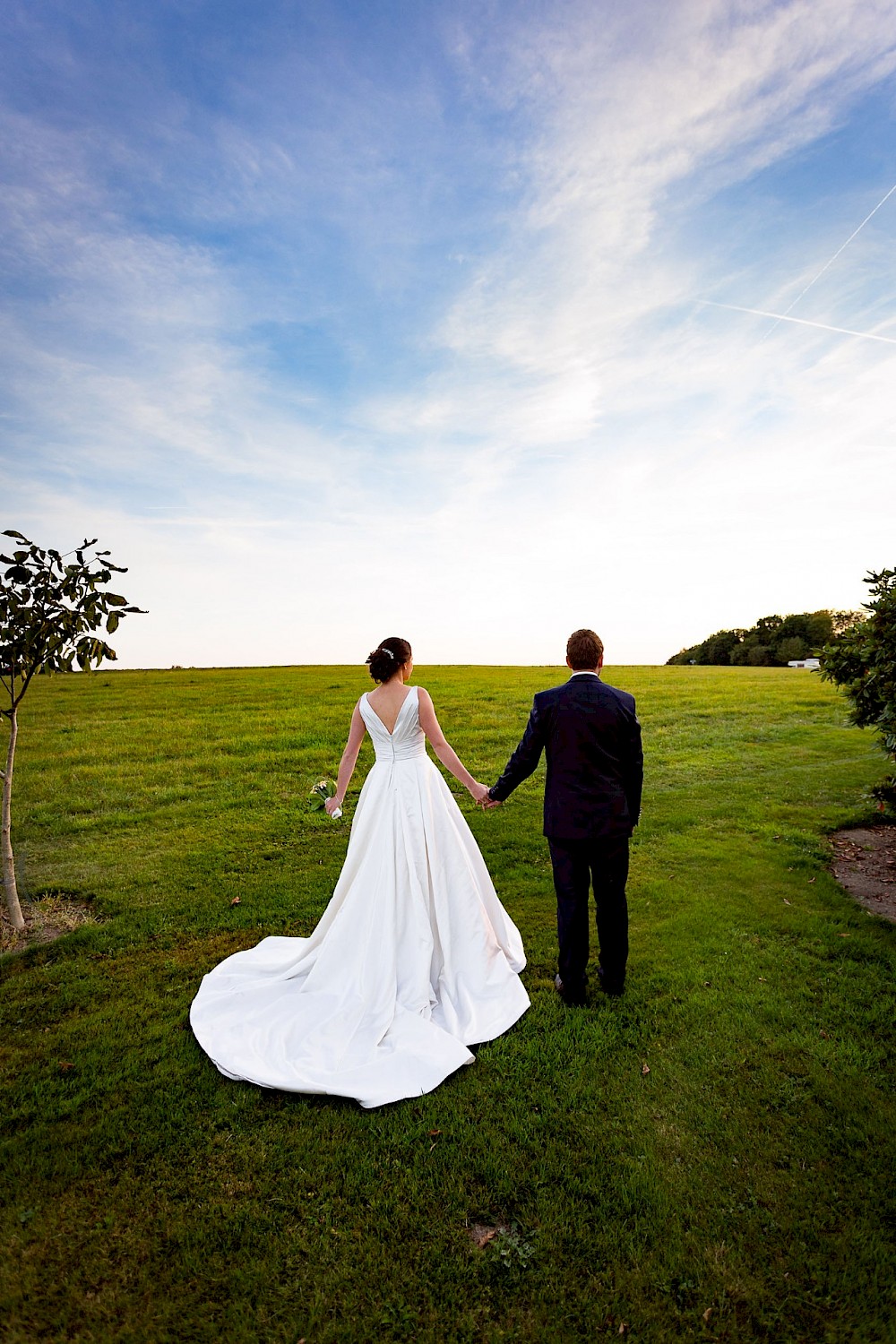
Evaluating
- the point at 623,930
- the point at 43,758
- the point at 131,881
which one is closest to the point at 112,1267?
the point at 623,930

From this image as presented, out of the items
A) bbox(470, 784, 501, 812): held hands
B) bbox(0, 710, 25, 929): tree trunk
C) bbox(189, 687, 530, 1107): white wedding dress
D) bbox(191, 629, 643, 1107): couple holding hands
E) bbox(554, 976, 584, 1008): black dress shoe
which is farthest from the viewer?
bbox(0, 710, 25, 929): tree trunk

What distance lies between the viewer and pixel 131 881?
10.5 meters

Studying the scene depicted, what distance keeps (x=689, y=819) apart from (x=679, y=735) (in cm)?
848

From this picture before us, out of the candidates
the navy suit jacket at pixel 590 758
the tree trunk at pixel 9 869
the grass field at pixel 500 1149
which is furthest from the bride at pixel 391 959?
the tree trunk at pixel 9 869

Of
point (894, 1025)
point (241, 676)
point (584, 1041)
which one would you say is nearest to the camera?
point (584, 1041)

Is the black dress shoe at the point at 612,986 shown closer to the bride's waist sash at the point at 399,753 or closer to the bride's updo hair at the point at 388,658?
the bride's waist sash at the point at 399,753

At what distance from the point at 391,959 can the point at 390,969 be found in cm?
9

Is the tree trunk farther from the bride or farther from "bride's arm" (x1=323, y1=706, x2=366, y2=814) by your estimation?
"bride's arm" (x1=323, y1=706, x2=366, y2=814)

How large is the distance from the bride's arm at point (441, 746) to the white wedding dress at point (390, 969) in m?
0.11

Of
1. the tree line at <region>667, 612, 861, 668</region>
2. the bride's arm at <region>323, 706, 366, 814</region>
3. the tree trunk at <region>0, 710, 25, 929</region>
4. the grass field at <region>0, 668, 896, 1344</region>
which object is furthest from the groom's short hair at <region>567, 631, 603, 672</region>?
the tree line at <region>667, 612, 861, 668</region>

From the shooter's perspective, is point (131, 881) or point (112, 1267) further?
point (131, 881)

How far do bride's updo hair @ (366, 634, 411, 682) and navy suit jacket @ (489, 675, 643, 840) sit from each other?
142cm

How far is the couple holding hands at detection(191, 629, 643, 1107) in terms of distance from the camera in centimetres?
583

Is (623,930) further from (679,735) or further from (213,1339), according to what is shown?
(679,735)
